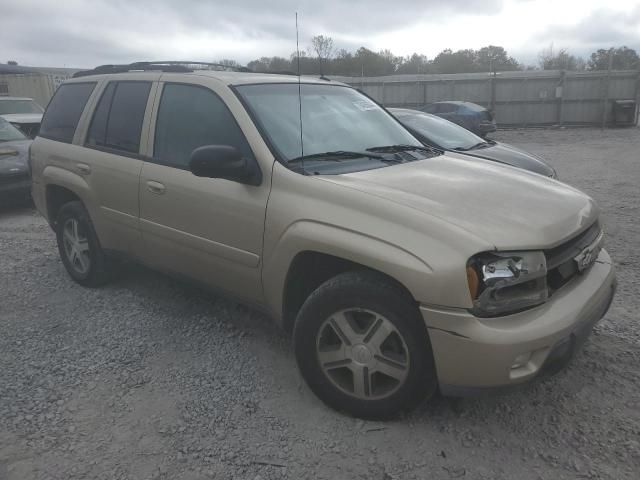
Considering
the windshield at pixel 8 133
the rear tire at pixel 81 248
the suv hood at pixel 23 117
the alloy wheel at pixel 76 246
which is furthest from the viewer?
the suv hood at pixel 23 117

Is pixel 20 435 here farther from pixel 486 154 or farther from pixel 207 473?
pixel 486 154

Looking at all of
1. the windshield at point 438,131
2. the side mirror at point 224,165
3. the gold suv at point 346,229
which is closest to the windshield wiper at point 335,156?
the gold suv at point 346,229

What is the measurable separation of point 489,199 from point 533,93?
2253 cm

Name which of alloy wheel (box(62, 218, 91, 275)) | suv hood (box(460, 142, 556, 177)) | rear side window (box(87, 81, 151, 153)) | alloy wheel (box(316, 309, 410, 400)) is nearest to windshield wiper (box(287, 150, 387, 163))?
alloy wheel (box(316, 309, 410, 400))

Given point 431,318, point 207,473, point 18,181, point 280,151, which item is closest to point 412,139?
point 280,151

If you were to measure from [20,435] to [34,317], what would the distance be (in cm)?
163

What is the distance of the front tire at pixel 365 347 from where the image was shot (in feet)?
8.17

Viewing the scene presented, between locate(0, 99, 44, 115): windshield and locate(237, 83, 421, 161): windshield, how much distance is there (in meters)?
11.4

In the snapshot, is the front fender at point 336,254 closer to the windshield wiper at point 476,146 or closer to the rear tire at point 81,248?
the rear tire at point 81,248

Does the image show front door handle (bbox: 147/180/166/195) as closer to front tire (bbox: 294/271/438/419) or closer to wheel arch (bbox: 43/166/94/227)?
wheel arch (bbox: 43/166/94/227)

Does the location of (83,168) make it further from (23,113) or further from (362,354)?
(23,113)

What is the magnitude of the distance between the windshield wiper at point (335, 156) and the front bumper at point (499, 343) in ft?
3.91

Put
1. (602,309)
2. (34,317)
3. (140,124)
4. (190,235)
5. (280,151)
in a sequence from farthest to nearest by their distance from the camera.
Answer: (34,317) < (140,124) < (190,235) < (280,151) < (602,309)

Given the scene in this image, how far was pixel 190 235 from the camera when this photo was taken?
344cm
